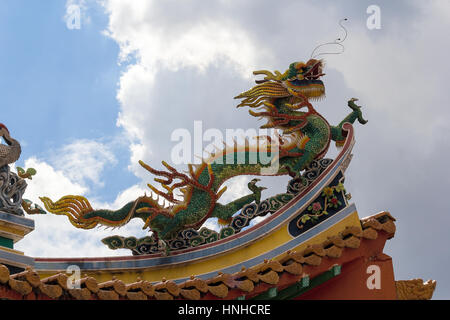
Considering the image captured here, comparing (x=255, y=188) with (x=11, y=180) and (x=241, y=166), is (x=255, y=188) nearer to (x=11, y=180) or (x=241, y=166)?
(x=241, y=166)

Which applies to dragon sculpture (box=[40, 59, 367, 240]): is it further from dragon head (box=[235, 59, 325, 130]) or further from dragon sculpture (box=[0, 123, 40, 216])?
dragon sculpture (box=[0, 123, 40, 216])

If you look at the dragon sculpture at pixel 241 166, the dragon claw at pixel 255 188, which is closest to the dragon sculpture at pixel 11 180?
the dragon sculpture at pixel 241 166

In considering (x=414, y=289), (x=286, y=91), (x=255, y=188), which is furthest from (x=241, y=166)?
(x=414, y=289)

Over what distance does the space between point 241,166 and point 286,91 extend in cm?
130

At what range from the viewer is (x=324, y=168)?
9.88 meters

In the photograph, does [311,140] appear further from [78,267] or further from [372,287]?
[78,267]

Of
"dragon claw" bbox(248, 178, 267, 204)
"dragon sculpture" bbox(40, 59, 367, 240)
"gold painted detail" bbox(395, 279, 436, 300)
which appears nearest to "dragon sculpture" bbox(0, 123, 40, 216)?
"dragon sculpture" bbox(40, 59, 367, 240)

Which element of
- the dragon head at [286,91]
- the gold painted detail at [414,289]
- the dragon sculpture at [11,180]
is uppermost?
the dragon head at [286,91]

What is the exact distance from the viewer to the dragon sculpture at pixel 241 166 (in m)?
9.85

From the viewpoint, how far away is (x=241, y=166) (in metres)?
10.2

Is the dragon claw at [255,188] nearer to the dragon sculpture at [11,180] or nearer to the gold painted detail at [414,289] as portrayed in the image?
the gold painted detail at [414,289]

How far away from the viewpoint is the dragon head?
10.5 m
